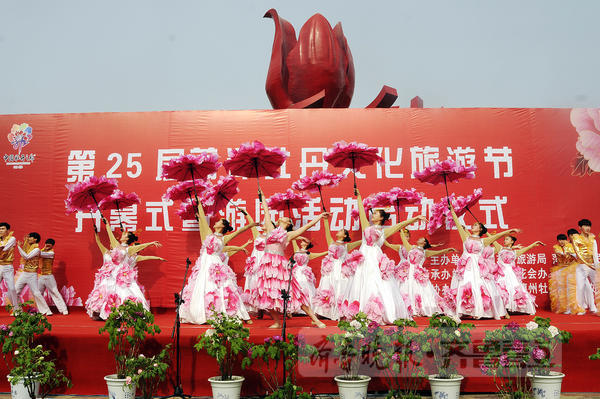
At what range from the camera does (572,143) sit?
798 centimetres

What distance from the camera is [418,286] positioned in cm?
699

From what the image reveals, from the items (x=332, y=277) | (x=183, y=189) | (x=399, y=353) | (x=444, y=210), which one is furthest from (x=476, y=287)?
(x=183, y=189)

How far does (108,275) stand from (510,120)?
6.20 metres

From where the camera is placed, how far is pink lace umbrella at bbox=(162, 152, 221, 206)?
5844 mm

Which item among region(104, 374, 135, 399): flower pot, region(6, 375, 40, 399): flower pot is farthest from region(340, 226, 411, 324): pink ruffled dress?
region(6, 375, 40, 399): flower pot

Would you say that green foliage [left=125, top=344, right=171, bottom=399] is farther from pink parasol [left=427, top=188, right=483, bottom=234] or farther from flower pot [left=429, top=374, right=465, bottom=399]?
pink parasol [left=427, top=188, right=483, bottom=234]

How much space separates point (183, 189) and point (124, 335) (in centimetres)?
240

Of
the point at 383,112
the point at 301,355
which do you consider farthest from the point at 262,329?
the point at 383,112

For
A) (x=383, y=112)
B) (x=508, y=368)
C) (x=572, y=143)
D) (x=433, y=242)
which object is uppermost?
(x=383, y=112)

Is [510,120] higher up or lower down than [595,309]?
higher up

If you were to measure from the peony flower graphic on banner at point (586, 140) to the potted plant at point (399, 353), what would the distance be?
5.02 m

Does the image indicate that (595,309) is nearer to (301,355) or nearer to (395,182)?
(395,182)

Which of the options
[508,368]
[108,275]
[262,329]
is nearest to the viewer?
[508,368]

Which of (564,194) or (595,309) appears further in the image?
(564,194)
